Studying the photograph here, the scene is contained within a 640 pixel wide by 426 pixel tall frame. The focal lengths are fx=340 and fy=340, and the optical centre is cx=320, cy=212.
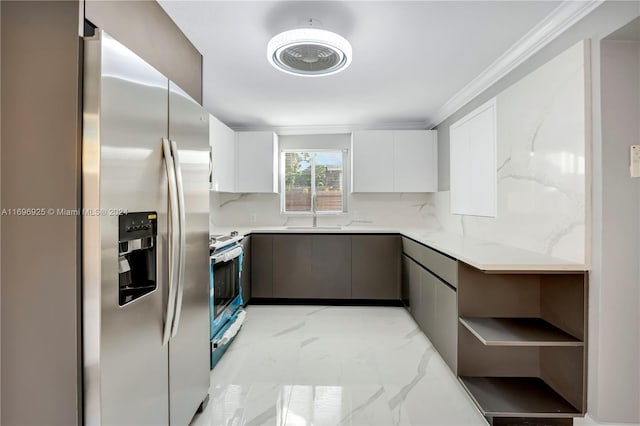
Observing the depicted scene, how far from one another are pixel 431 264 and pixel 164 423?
2.09 meters

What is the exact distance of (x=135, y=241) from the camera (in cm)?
126

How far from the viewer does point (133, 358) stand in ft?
4.00

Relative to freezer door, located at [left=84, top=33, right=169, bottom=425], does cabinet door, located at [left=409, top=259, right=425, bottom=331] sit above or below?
below

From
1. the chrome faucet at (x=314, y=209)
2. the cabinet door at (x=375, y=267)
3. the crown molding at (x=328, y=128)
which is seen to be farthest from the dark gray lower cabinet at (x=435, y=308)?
the crown molding at (x=328, y=128)

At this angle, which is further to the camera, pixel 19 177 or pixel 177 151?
pixel 177 151

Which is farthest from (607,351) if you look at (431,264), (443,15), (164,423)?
(164,423)

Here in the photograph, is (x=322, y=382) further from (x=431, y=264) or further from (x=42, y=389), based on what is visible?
(x=42, y=389)

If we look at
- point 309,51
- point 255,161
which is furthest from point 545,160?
point 255,161

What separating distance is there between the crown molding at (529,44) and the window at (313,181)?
176 cm

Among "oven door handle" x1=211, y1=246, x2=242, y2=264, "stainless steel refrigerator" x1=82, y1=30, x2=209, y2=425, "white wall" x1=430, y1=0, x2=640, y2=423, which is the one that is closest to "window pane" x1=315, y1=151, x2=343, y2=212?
"oven door handle" x1=211, y1=246, x2=242, y2=264

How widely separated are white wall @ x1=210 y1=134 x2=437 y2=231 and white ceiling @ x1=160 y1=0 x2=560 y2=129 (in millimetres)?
864

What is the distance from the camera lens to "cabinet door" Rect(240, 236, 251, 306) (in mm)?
3703

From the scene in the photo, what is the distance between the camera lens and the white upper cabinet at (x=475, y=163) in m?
2.81

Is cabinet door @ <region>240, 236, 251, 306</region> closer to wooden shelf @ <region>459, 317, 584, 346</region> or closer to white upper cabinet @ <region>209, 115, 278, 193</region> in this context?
white upper cabinet @ <region>209, 115, 278, 193</region>
